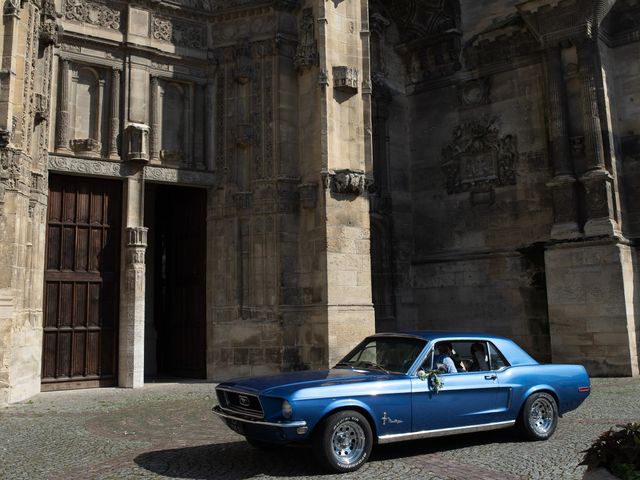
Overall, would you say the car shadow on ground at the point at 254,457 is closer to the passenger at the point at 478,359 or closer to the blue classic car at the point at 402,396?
the blue classic car at the point at 402,396

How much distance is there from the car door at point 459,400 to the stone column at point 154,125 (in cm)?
1005

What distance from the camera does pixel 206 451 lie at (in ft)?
24.4

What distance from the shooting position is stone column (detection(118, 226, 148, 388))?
46.8 ft

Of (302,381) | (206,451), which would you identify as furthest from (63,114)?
(302,381)

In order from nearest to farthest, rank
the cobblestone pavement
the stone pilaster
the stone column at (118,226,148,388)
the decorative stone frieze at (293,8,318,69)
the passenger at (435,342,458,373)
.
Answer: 1. the cobblestone pavement
2. the passenger at (435,342,458,373)
3. the stone column at (118,226,148,388)
4. the stone pilaster
5. the decorative stone frieze at (293,8,318,69)

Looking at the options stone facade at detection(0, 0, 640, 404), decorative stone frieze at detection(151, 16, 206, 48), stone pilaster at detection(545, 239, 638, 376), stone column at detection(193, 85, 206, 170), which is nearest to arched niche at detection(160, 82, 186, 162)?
stone facade at detection(0, 0, 640, 404)

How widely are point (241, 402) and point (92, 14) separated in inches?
457

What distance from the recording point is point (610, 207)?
15.7 meters

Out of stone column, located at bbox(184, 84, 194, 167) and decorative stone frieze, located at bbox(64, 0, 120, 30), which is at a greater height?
decorative stone frieze, located at bbox(64, 0, 120, 30)

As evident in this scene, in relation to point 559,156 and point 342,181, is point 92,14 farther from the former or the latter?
point 559,156

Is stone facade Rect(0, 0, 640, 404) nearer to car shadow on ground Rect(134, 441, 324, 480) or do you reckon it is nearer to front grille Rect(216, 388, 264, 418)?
car shadow on ground Rect(134, 441, 324, 480)

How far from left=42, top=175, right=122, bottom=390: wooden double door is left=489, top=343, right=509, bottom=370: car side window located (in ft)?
31.1

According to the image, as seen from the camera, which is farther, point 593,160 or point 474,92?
point 474,92

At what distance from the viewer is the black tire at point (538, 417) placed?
7.70 m
